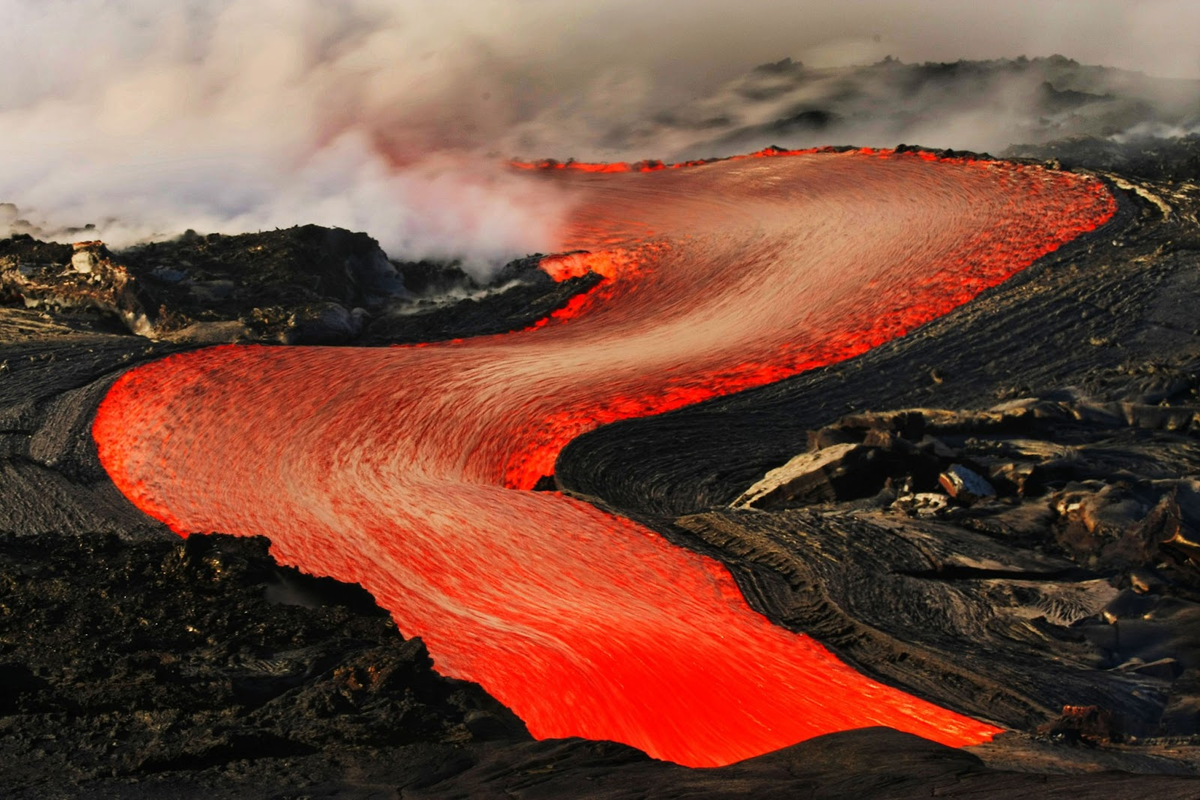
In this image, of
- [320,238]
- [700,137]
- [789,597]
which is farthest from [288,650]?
[700,137]

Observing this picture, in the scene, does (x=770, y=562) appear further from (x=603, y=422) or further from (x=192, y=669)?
(x=192, y=669)

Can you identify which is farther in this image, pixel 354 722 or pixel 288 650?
pixel 288 650

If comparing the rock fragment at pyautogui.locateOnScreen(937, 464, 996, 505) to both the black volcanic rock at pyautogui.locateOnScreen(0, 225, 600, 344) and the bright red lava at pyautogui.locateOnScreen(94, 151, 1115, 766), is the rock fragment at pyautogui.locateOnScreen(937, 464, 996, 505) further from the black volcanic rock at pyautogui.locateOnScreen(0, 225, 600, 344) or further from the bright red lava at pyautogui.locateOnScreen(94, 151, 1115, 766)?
the black volcanic rock at pyautogui.locateOnScreen(0, 225, 600, 344)

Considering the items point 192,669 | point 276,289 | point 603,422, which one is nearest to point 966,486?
point 603,422

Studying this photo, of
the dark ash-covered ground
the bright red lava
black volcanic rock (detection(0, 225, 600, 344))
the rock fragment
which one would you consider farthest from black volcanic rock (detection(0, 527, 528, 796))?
black volcanic rock (detection(0, 225, 600, 344))

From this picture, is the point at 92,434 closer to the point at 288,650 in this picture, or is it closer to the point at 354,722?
the point at 288,650

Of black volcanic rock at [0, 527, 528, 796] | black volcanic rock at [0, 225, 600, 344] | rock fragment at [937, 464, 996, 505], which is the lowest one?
black volcanic rock at [0, 527, 528, 796]

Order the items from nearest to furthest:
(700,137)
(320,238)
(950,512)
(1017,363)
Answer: (950,512)
(1017,363)
(320,238)
(700,137)

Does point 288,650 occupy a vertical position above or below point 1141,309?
below
